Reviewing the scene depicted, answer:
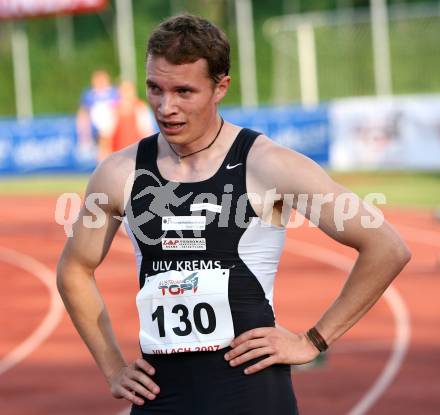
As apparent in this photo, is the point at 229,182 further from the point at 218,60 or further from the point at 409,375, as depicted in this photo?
the point at 409,375

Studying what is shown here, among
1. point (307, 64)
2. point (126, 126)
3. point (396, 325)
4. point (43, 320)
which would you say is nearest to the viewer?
point (396, 325)

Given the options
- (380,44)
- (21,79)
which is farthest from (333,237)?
(21,79)

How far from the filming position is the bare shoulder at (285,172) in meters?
3.56

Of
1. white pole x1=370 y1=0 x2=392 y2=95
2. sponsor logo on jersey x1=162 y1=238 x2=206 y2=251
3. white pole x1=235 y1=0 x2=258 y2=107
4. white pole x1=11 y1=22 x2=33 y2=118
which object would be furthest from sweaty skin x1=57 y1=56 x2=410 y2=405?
white pole x1=11 y1=22 x2=33 y2=118

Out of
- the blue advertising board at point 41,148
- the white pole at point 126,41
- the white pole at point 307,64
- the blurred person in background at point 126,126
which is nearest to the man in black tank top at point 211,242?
the blurred person in background at point 126,126

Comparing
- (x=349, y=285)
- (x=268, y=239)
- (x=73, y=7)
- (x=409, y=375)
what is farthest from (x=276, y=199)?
(x=73, y=7)

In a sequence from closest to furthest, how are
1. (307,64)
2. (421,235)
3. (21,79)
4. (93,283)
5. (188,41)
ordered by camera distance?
(188,41) < (93,283) < (421,235) < (307,64) < (21,79)

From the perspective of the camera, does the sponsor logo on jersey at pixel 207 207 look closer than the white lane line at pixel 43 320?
Yes

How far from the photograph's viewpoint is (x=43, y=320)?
37.3 ft

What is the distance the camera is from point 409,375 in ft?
28.8

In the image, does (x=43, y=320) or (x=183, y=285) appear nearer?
(x=183, y=285)

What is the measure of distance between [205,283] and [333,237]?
0.42 metres

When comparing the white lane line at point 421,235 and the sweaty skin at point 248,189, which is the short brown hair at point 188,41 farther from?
the white lane line at point 421,235

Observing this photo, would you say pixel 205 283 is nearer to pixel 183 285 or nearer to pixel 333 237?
pixel 183 285
